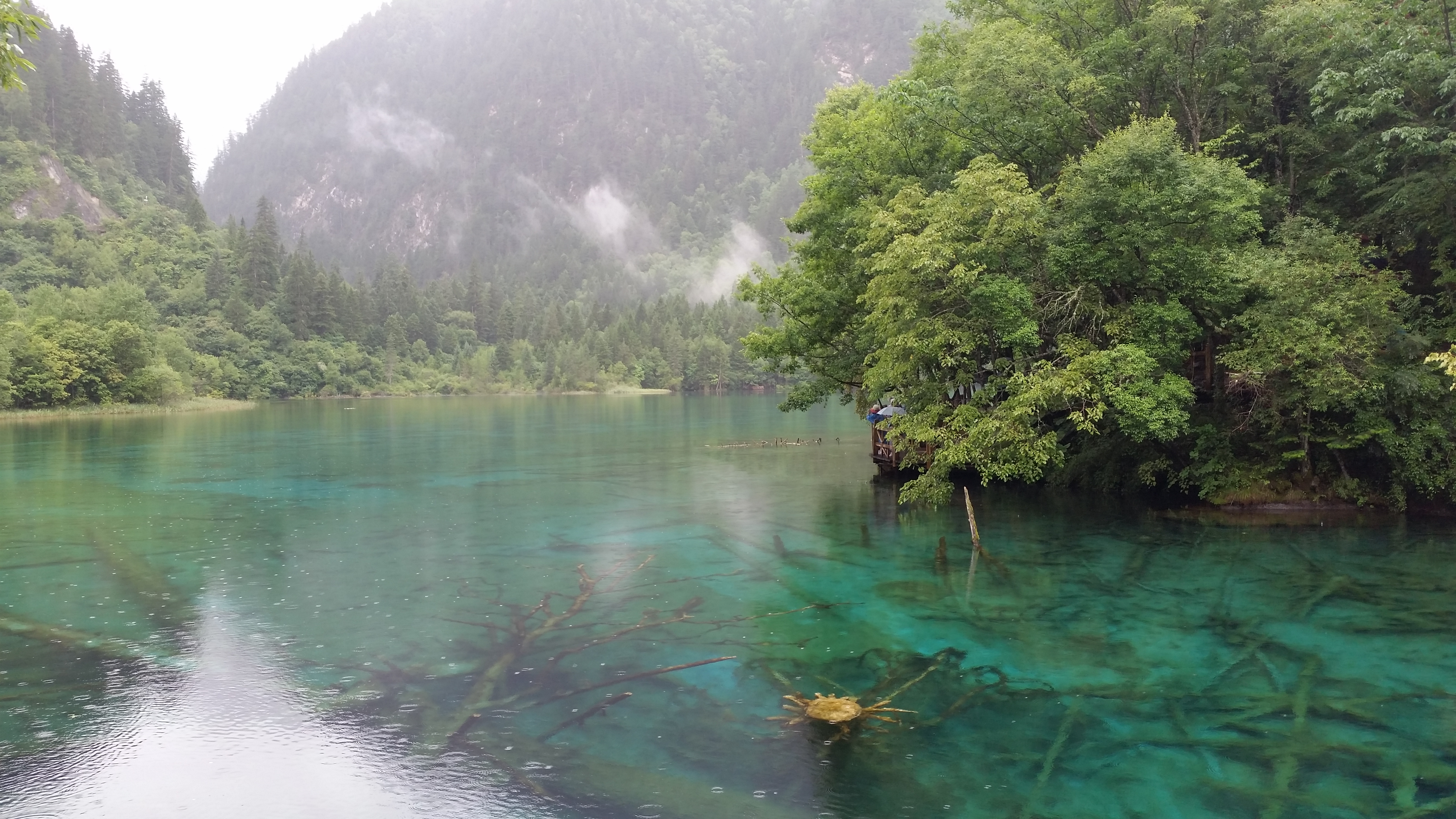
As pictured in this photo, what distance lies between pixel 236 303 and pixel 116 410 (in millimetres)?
57883

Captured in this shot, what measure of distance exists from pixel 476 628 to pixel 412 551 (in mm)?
8643

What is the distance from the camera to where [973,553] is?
24.2 metres

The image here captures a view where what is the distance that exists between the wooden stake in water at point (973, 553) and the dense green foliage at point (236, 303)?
10590 centimetres

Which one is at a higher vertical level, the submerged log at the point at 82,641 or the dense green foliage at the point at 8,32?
the dense green foliage at the point at 8,32

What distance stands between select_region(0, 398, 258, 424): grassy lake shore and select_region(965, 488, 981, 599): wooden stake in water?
84.8m

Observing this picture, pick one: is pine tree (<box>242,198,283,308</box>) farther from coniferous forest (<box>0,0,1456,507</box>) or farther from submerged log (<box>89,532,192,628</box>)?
submerged log (<box>89,532,192,628</box>)

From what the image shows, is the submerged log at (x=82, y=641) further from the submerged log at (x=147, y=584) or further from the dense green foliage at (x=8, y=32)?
the dense green foliage at (x=8, y=32)

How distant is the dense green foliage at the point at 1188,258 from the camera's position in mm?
24875

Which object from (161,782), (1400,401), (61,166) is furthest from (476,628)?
(61,166)

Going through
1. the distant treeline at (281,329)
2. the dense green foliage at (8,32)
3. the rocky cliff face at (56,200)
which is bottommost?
the dense green foliage at (8,32)

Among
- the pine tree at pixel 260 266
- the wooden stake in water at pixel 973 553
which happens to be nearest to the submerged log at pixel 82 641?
the wooden stake in water at pixel 973 553

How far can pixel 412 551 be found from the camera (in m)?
25.3

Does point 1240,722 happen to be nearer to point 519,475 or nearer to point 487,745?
point 487,745

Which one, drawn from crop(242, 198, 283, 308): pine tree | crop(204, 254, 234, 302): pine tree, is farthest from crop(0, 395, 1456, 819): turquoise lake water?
crop(242, 198, 283, 308): pine tree
